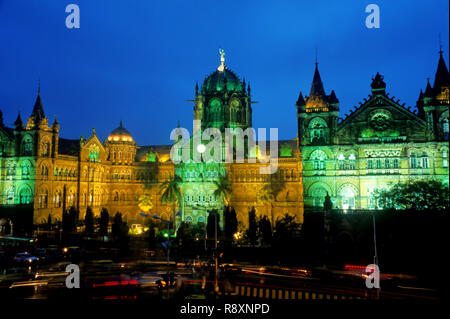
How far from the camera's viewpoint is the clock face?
197 feet

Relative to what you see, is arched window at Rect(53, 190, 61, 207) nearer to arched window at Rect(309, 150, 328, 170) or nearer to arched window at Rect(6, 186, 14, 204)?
arched window at Rect(6, 186, 14, 204)

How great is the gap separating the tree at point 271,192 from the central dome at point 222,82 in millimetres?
22859

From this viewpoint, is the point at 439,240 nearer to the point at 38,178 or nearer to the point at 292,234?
the point at 292,234

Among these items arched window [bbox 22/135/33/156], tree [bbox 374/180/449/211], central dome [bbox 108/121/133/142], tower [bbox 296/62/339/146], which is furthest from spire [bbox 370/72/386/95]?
arched window [bbox 22/135/33/156]

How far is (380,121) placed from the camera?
60.5 meters

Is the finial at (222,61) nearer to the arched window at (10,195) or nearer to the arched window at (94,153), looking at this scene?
the arched window at (94,153)

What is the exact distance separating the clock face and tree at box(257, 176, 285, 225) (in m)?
21.3

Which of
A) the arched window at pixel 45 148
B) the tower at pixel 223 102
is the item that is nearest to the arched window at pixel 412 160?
the tower at pixel 223 102

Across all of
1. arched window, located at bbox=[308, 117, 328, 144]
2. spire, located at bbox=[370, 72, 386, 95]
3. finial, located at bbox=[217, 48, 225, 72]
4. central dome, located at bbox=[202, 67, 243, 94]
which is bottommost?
arched window, located at bbox=[308, 117, 328, 144]

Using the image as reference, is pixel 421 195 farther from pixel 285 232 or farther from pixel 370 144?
pixel 285 232

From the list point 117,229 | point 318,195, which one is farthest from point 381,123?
point 117,229
